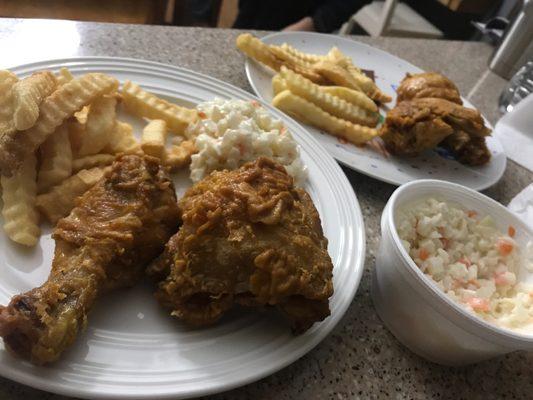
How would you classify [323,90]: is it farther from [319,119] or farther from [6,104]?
[6,104]

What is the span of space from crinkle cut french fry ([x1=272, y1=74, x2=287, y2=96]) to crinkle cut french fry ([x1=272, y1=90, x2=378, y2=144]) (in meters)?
0.06

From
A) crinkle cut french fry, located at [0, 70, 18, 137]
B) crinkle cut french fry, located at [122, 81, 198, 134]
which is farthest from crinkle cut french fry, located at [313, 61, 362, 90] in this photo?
crinkle cut french fry, located at [0, 70, 18, 137]

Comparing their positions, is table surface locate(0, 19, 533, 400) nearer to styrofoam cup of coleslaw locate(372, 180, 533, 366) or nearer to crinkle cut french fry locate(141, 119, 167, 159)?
styrofoam cup of coleslaw locate(372, 180, 533, 366)

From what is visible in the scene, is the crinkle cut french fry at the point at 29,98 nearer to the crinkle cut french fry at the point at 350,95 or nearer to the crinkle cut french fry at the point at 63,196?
the crinkle cut french fry at the point at 63,196

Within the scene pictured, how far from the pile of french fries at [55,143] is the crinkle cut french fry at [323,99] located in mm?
598

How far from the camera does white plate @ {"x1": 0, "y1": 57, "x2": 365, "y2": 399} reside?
2.83ft

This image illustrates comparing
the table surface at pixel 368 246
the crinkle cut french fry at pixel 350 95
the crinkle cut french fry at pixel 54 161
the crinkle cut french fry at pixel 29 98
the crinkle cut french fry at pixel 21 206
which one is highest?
the crinkle cut french fry at pixel 29 98

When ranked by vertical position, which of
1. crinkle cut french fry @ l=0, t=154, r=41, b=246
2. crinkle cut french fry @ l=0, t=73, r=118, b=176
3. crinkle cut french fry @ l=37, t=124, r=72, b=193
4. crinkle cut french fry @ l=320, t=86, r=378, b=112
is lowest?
crinkle cut french fry @ l=0, t=154, r=41, b=246

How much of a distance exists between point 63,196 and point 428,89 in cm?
154

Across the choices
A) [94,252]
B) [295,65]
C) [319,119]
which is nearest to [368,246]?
[319,119]

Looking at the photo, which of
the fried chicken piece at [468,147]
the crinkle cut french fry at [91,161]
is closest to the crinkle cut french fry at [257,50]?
the fried chicken piece at [468,147]

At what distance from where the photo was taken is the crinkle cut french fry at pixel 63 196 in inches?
46.1

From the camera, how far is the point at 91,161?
1.31 metres

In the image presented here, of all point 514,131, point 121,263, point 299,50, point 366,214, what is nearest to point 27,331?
point 121,263
